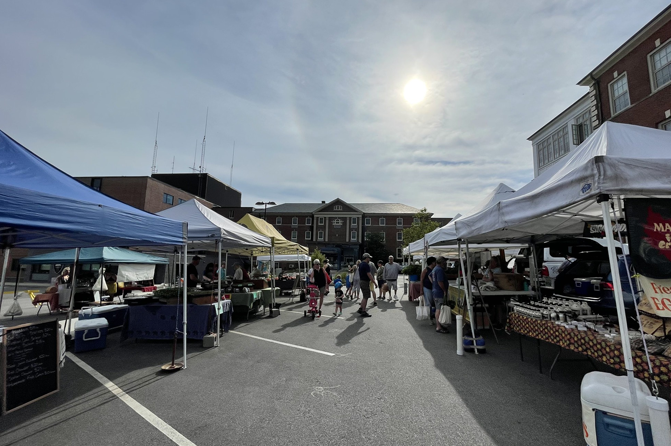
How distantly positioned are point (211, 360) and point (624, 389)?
5742 millimetres

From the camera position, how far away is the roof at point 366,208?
60.8 m

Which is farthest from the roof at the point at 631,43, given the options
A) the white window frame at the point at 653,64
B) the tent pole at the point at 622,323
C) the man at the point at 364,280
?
the tent pole at the point at 622,323

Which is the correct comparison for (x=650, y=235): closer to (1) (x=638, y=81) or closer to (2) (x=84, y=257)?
(2) (x=84, y=257)

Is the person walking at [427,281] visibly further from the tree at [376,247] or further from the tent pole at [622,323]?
the tree at [376,247]

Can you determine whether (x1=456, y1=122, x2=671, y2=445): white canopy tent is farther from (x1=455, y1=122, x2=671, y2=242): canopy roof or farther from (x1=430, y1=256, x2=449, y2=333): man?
(x1=430, y1=256, x2=449, y2=333): man

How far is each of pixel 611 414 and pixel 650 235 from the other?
64.6 inches

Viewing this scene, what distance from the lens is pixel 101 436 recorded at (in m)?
3.18

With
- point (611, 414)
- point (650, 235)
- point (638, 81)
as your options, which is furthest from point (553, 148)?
point (611, 414)

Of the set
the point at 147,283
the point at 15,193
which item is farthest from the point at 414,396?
the point at 147,283

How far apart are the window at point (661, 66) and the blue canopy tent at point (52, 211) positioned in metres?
19.2

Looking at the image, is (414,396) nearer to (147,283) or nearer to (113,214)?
(113,214)

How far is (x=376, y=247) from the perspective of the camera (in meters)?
55.0

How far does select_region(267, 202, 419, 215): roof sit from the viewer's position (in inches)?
2394

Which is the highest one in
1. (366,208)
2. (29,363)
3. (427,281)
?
(366,208)
